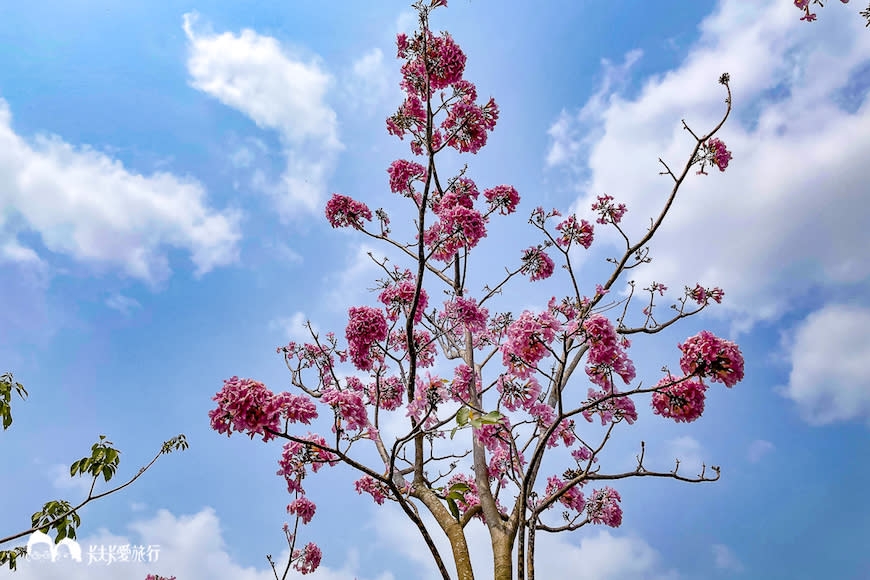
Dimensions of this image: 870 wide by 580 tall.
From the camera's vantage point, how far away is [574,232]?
6297mm

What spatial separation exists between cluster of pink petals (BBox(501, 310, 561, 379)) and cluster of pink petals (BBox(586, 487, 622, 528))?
7.90 ft

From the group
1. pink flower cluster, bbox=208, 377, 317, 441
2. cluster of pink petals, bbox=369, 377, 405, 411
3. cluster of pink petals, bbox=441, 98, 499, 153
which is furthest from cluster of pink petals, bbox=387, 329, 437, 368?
pink flower cluster, bbox=208, 377, 317, 441

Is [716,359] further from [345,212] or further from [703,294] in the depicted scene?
[345,212]

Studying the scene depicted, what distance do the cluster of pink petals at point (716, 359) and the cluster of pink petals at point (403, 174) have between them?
4.15 m

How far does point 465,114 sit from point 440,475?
416 cm

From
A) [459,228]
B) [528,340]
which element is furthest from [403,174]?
[528,340]

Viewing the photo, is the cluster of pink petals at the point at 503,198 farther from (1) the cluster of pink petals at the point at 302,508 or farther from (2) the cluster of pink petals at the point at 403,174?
(1) the cluster of pink petals at the point at 302,508

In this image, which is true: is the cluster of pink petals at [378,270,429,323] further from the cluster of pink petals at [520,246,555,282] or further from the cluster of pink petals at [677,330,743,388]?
the cluster of pink petals at [677,330,743,388]

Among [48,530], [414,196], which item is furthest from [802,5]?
[48,530]

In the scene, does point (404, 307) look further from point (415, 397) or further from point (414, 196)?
point (414, 196)

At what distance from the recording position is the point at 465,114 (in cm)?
636

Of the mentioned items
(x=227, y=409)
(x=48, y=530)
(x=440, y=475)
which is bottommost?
(x=48, y=530)

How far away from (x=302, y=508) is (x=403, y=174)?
4.50 meters

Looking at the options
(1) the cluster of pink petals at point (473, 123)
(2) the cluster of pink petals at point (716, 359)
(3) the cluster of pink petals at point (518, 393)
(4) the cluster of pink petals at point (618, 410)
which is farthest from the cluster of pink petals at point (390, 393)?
(2) the cluster of pink petals at point (716, 359)
